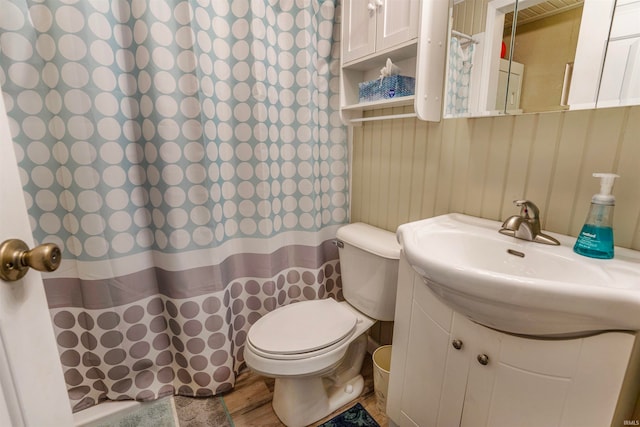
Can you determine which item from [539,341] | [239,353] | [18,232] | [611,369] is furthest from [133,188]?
[611,369]

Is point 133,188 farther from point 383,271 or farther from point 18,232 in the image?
point 383,271

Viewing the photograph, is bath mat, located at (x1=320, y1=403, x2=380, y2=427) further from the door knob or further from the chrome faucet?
the door knob

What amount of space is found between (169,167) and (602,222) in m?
1.34

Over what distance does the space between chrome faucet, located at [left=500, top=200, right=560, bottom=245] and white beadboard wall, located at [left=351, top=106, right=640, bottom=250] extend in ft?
0.26

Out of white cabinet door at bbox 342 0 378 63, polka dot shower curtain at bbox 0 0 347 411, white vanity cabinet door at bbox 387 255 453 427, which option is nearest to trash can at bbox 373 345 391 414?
white vanity cabinet door at bbox 387 255 453 427

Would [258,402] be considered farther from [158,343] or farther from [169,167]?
[169,167]

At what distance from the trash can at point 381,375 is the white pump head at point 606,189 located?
0.95 m

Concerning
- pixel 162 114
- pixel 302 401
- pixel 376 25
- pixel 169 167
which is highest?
pixel 376 25

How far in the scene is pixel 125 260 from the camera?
47.6 inches

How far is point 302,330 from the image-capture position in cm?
124

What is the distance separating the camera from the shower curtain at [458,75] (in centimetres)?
107

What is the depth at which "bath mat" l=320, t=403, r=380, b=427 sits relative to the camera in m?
1.28

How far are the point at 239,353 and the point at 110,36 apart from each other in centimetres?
143

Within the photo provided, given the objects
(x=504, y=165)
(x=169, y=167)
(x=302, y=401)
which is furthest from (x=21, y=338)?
(x=504, y=165)
